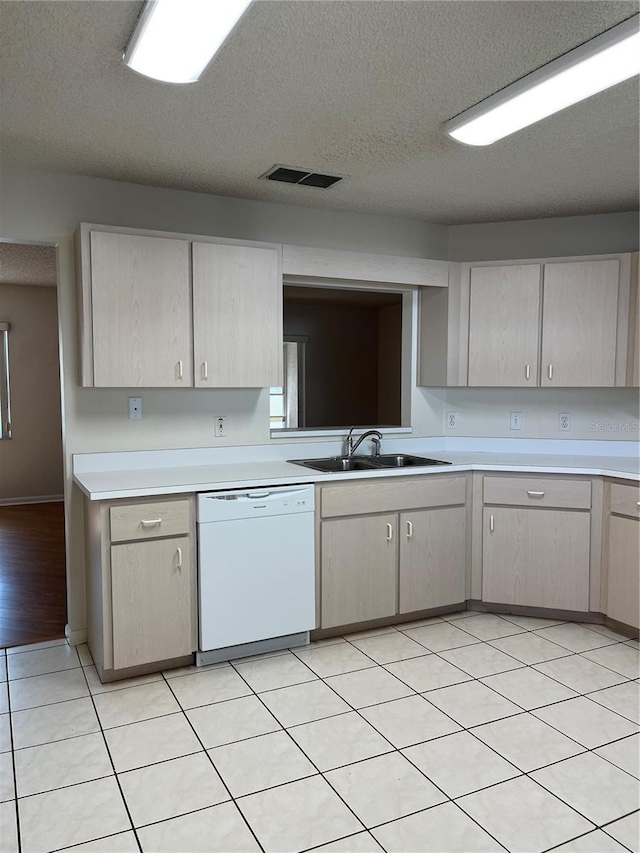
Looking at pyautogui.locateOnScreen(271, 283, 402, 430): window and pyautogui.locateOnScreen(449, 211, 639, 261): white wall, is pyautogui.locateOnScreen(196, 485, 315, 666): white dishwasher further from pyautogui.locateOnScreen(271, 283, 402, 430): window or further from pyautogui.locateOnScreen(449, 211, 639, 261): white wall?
pyautogui.locateOnScreen(271, 283, 402, 430): window

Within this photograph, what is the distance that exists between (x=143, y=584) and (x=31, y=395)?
4960 mm

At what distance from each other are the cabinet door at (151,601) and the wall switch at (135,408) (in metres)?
0.78

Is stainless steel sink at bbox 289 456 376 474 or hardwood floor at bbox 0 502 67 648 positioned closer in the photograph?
hardwood floor at bbox 0 502 67 648

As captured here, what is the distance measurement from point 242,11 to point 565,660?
2.94m

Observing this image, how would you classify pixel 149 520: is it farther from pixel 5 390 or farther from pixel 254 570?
pixel 5 390

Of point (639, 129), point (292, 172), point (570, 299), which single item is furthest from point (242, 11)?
point (570, 299)

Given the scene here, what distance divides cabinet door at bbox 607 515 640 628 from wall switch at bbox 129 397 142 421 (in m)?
2.58

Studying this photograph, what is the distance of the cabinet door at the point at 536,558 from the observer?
345 centimetres

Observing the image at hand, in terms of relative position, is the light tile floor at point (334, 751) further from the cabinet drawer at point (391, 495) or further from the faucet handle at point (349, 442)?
the faucet handle at point (349, 442)

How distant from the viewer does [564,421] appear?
13.1 feet

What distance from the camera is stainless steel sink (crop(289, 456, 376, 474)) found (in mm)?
3584

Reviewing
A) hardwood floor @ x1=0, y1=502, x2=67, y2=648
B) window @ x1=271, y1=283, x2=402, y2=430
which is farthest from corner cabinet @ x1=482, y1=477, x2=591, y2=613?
window @ x1=271, y1=283, x2=402, y2=430

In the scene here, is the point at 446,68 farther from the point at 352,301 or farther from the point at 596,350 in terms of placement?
the point at 352,301

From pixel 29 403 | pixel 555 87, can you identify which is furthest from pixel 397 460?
pixel 29 403
